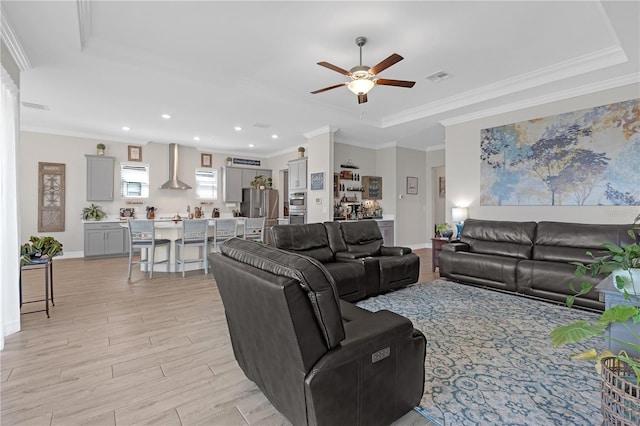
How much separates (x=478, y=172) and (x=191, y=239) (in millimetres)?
5242

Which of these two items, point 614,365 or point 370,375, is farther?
point 370,375

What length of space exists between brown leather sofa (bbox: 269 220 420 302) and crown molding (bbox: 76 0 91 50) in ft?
9.39

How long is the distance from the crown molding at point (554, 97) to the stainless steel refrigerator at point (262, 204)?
16.8 feet

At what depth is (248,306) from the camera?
1.58 meters

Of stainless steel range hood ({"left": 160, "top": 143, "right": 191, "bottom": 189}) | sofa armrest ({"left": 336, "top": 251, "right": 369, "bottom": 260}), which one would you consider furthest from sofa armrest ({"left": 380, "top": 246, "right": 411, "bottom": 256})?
stainless steel range hood ({"left": 160, "top": 143, "right": 191, "bottom": 189})

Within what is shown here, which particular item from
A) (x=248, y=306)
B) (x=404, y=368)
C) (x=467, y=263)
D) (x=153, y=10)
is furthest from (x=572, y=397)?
(x=153, y=10)

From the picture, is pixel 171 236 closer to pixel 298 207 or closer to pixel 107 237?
pixel 107 237

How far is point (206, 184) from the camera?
29.4 ft

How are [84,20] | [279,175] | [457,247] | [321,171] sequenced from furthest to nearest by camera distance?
[279,175] < [321,171] < [457,247] < [84,20]

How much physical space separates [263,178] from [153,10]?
22.1ft

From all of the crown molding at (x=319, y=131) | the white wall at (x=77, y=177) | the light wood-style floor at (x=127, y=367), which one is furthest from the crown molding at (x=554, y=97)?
the white wall at (x=77, y=177)

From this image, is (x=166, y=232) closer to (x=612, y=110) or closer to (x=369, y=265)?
(x=369, y=265)

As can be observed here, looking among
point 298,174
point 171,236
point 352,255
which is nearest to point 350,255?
point 352,255

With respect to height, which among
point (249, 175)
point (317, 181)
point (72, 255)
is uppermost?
point (249, 175)
